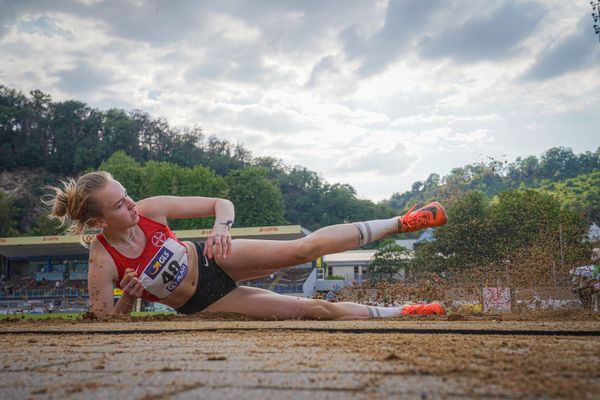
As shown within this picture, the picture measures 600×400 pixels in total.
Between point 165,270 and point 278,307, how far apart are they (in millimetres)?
1273

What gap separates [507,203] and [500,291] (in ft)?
87.7

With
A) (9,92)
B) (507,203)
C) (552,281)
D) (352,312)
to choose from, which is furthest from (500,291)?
(9,92)

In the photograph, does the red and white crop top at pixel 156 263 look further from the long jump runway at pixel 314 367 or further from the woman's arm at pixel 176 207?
the long jump runway at pixel 314 367

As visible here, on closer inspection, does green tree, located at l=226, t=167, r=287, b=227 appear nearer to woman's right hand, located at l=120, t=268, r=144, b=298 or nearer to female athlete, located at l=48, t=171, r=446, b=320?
female athlete, located at l=48, t=171, r=446, b=320

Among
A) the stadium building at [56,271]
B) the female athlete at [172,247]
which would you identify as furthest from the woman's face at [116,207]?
the stadium building at [56,271]

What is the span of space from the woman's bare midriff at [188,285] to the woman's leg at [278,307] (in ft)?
1.11

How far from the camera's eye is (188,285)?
4.66m

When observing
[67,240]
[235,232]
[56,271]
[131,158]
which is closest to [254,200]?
[235,232]

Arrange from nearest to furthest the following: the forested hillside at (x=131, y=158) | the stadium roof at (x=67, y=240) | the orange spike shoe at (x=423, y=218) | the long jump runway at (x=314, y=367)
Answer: the long jump runway at (x=314, y=367) < the orange spike shoe at (x=423, y=218) < the stadium roof at (x=67, y=240) < the forested hillside at (x=131, y=158)

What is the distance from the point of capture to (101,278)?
4496 mm

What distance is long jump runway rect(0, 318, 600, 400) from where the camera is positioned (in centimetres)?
163

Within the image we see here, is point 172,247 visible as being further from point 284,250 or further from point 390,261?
point 390,261

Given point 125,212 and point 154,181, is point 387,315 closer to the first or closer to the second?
point 125,212

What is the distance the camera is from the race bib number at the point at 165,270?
14.7ft
